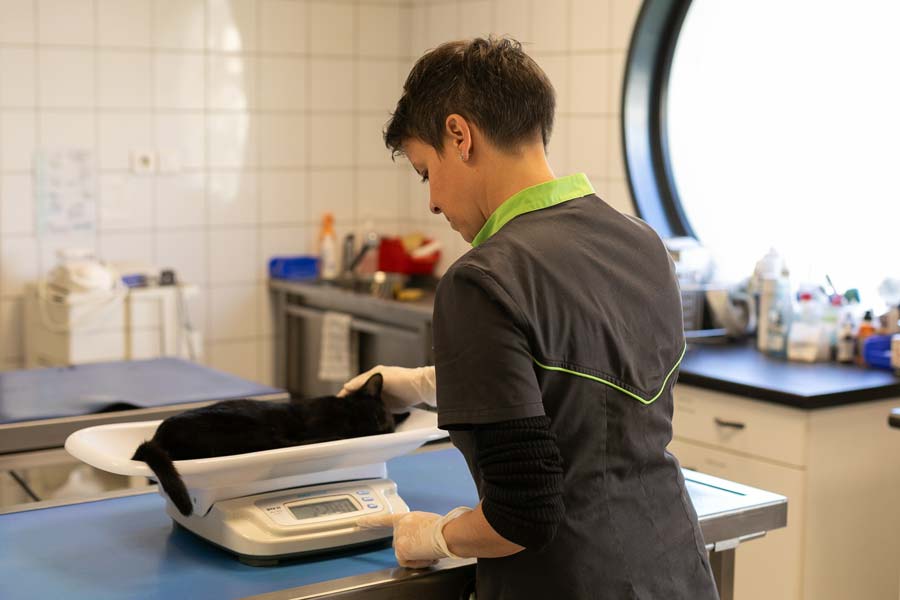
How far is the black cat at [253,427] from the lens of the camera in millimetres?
1379

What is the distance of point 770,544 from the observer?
2594mm

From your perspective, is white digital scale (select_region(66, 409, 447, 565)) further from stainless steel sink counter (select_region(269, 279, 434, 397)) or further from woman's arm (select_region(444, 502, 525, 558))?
stainless steel sink counter (select_region(269, 279, 434, 397))

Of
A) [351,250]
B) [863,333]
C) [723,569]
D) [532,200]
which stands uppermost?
[532,200]

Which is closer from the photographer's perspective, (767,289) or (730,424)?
(730,424)

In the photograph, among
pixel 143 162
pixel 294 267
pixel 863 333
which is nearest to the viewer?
pixel 863 333

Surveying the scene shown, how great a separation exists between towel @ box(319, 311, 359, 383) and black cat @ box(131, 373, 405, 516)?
2.29m

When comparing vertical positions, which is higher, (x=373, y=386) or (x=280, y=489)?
(x=373, y=386)

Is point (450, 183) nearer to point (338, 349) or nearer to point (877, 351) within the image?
point (877, 351)

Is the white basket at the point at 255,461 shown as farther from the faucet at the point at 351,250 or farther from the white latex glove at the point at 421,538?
the faucet at the point at 351,250

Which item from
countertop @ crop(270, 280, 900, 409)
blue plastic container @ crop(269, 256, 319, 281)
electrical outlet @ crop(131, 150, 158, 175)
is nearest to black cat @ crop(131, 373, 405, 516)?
countertop @ crop(270, 280, 900, 409)

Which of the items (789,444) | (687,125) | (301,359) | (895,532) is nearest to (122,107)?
(301,359)

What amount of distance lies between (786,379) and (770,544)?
0.40 m

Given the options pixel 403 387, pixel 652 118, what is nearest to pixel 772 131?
pixel 652 118

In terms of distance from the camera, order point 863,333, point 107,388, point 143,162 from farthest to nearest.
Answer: point 143,162
point 863,333
point 107,388
